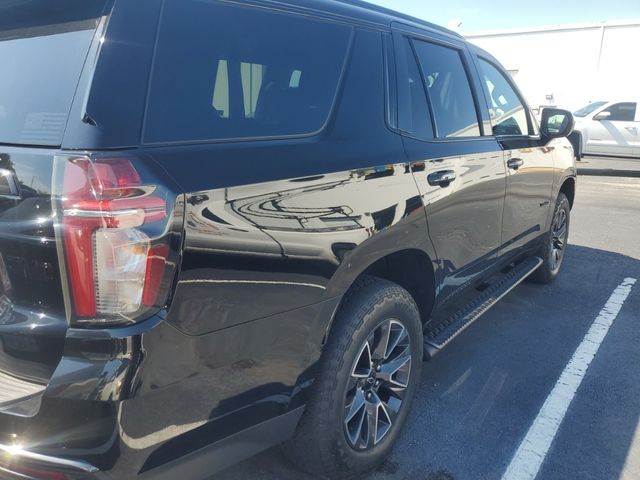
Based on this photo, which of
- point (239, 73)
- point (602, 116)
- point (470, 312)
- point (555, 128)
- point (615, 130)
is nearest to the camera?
point (239, 73)

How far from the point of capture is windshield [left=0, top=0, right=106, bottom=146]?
5.38 feet

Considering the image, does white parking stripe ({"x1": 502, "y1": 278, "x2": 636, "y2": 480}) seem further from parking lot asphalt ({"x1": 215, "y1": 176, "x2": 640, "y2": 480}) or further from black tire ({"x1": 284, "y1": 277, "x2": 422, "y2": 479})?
black tire ({"x1": 284, "y1": 277, "x2": 422, "y2": 479})

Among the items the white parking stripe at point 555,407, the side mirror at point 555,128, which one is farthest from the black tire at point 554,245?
the side mirror at point 555,128

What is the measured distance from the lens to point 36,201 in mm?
1564

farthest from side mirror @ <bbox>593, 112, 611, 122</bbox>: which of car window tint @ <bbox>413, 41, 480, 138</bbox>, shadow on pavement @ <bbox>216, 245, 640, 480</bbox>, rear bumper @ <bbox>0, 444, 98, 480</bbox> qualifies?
rear bumper @ <bbox>0, 444, 98, 480</bbox>

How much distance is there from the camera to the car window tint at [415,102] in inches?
107

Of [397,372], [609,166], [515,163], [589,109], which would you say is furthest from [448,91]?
[589,109]

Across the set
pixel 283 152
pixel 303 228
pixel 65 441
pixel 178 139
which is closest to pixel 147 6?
pixel 178 139

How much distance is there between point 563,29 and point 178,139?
2489cm

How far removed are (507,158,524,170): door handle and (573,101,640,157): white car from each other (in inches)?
473

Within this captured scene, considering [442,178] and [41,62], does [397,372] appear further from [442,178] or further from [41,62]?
[41,62]

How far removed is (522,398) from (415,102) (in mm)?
1798

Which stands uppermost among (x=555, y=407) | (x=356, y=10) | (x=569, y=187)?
(x=356, y=10)

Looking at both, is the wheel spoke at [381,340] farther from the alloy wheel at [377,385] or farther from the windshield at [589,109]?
the windshield at [589,109]
